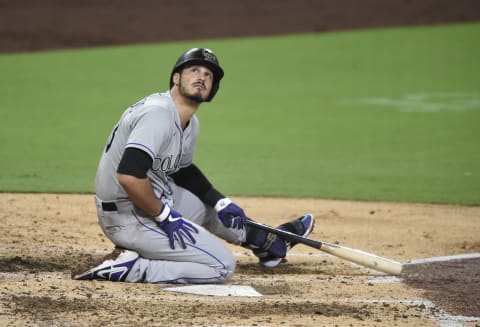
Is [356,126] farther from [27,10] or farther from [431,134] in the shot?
[27,10]

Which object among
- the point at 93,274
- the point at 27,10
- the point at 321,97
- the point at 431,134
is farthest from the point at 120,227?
the point at 27,10

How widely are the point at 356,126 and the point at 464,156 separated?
6.74ft

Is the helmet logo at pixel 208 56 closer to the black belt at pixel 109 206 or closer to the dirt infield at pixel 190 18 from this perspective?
the black belt at pixel 109 206

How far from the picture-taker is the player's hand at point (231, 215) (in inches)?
236

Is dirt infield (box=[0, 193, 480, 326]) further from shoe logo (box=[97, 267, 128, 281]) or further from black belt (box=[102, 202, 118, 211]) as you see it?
black belt (box=[102, 202, 118, 211])

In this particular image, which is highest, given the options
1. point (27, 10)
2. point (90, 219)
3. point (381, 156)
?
point (27, 10)

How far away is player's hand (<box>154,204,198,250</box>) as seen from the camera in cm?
555

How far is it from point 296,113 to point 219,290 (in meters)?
7.95

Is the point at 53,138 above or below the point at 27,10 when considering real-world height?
below

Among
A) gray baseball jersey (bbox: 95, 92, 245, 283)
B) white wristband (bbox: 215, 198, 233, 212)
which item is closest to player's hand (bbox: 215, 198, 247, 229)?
white wristband (bbox: 215, 198, 233, 212)

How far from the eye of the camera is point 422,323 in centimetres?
488

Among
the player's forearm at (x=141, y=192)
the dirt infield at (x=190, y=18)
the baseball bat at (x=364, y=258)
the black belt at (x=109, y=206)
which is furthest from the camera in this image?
the dirt infield at (x=190, y=18)

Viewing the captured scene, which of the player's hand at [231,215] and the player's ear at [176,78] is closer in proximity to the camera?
the player's ear at [176,78]

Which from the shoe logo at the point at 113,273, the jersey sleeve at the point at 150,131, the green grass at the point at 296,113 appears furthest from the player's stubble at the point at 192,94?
the green grass at the point at 296,113
